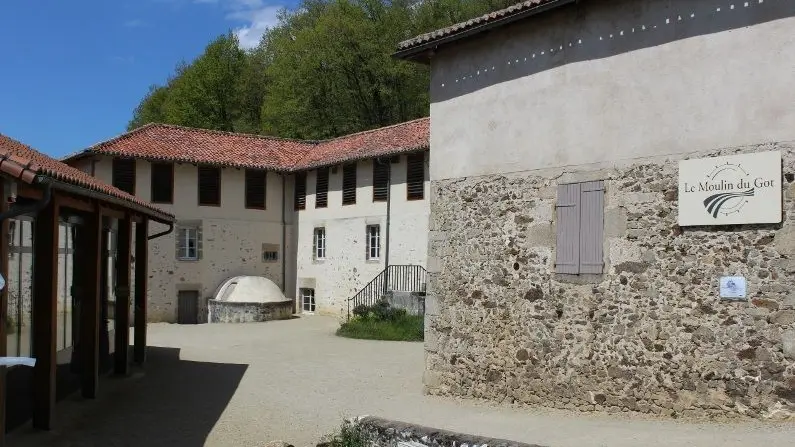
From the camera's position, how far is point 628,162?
8.88m

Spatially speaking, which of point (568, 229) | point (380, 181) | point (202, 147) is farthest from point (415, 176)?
point (568, 229)

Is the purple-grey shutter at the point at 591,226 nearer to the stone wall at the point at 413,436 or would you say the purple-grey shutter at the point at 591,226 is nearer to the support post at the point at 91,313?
the stone wall at the point at 413,436

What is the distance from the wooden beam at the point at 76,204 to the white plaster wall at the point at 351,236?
491 inches

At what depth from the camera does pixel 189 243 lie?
24609mm

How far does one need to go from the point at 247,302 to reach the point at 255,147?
6483mm

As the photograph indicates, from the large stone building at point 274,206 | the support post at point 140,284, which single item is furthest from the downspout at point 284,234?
the support post at point 140,284

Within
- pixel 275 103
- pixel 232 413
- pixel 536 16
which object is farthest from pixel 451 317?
pixel 275 103

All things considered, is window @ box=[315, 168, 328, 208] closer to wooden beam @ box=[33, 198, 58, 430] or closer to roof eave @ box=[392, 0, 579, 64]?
roof eave @ box=[392, 0, 579, 64]

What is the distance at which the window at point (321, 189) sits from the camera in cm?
2538

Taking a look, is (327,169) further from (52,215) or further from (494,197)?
(52,215)

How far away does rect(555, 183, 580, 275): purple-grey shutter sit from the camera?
938 centimetres

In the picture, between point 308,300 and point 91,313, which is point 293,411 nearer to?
point 91,313

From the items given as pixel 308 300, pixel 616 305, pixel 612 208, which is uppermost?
pixel 612 208

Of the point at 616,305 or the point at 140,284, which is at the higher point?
the point at 616,305
